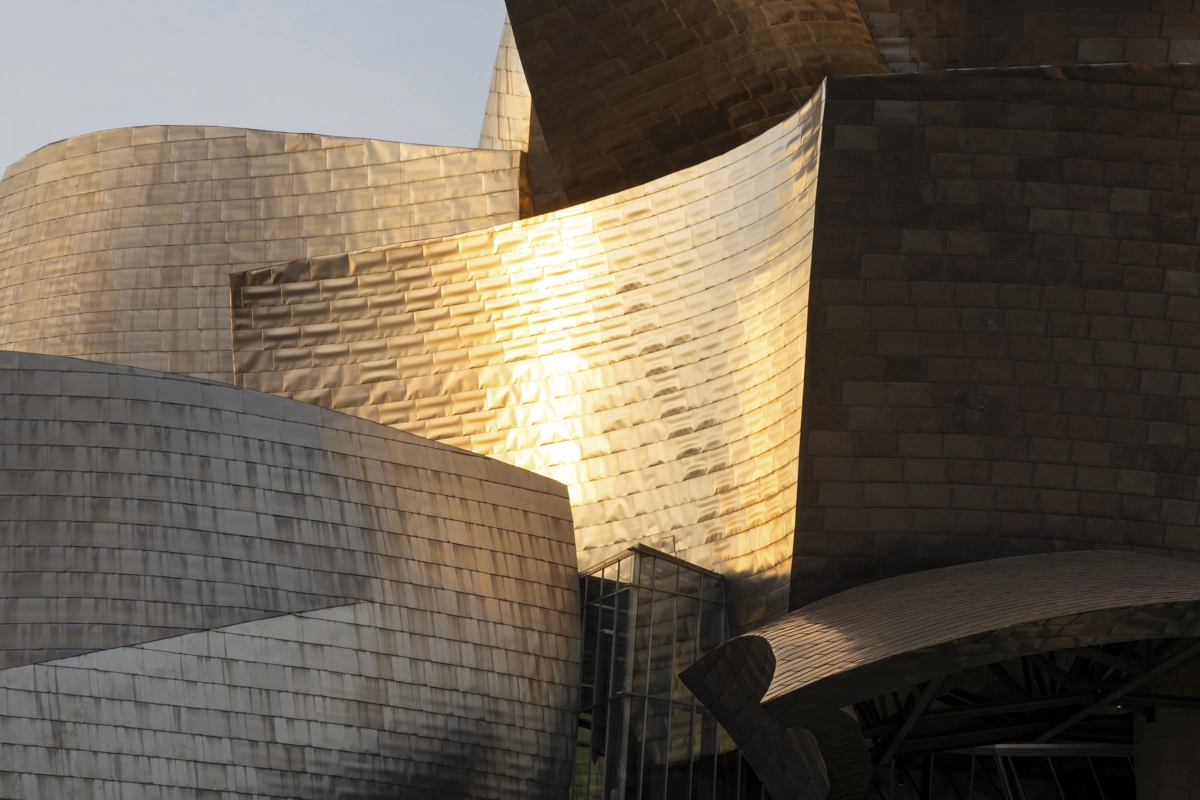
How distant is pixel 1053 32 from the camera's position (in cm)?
2261

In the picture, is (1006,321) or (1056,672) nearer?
(1056,672)

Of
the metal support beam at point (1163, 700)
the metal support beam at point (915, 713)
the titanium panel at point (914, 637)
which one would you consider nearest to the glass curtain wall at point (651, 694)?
the metal support beam at point (915, 713)

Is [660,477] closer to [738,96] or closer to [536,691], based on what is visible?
[536,691]

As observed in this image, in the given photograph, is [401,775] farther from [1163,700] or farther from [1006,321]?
[1006,321]

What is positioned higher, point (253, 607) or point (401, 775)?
point (253, 607)

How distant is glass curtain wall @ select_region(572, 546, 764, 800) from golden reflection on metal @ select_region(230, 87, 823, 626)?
0.76 m

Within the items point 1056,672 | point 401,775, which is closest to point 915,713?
point 1056,672

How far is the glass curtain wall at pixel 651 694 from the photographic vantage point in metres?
20.1

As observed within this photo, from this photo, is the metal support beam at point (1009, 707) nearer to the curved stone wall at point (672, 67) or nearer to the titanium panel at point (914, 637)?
the titanium panel at point (914, 637)

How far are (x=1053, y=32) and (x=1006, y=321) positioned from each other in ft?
18.4

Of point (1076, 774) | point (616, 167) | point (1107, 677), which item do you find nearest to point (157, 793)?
point (1107, 677)

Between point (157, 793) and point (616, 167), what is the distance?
1263 centimetres

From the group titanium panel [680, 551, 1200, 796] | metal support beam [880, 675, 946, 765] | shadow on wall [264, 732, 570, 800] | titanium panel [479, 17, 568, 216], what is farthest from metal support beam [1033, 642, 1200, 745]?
titanium panel [479, 17, 568, 216]

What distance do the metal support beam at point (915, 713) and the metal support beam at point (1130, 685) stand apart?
5.85 feet
